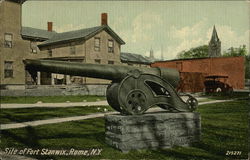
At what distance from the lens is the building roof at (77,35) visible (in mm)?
30108

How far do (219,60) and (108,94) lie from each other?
27.1 metres

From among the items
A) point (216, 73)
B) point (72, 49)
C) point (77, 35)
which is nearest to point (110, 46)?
point (77, 35)

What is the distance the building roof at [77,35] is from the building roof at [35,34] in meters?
0.77

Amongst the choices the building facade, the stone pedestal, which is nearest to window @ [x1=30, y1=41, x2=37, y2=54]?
the building facade

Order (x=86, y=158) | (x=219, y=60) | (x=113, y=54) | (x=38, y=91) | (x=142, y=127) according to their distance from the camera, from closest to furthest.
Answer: (x=86, y=158), (x=142, y=127), (x=38, y=91), (x=219, y=60), (x=113, y=54)

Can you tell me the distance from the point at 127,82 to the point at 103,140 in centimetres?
192

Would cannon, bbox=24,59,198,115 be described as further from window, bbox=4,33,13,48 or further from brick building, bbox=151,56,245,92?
window, bbox=4,33,13,48

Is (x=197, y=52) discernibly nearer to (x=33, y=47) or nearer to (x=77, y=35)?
(x=77, y=35)

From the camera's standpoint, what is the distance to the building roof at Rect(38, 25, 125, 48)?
30.1 meters

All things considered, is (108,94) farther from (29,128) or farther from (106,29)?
(106,29)

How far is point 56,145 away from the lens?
6387mm

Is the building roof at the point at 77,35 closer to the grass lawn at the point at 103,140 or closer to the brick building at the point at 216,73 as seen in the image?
the brick building at the point at 216,73

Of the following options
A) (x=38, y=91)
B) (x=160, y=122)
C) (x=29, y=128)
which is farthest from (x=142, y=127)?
(x=38, y=91)

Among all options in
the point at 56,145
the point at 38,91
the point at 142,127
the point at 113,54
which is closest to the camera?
the point at 142,127
